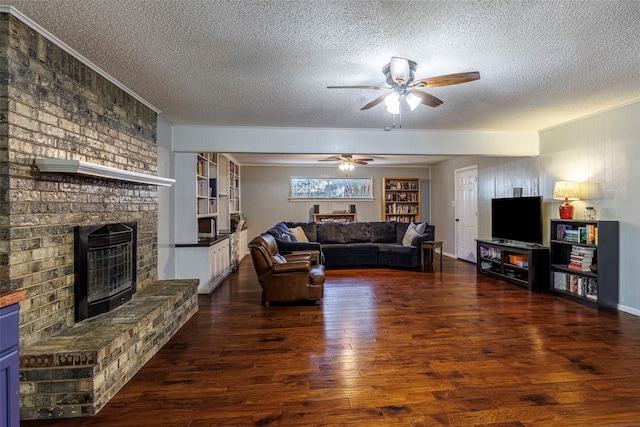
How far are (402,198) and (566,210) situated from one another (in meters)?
4.97

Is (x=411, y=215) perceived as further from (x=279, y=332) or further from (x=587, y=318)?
(x=279, y=332)

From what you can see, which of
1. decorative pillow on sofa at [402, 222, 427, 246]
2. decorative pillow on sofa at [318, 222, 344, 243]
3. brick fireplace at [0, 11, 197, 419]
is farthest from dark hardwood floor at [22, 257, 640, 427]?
decorative pillow on sofa at [318, 222, 344, 243]

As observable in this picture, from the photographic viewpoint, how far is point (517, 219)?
5371mm

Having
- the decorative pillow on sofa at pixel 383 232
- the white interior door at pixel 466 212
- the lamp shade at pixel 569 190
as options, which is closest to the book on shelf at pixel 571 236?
the lamp shade at pixel 569 190

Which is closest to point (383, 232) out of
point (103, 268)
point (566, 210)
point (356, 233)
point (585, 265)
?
point (356, 233)

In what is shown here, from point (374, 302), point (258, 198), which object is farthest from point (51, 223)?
point (258, 198)

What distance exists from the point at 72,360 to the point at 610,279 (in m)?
5.26

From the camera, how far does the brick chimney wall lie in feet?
6.62

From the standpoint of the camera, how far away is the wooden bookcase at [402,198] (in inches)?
368

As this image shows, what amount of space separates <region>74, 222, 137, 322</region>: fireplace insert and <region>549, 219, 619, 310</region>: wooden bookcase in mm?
5069

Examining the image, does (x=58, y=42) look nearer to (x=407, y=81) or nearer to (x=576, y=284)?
(x=407, y=81)

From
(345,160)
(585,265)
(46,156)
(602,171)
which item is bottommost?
(585,265)

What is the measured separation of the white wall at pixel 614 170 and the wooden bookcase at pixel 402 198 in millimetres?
4689

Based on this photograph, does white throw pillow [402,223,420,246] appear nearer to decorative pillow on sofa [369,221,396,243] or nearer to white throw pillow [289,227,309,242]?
decorative pillow on sofa [369,221,396,243]
